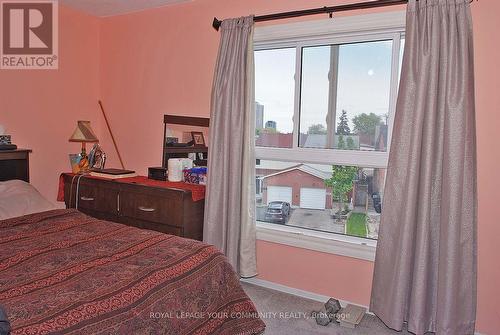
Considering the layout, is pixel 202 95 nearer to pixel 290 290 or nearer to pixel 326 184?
pixel 326 184

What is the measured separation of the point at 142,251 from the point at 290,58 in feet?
6.22

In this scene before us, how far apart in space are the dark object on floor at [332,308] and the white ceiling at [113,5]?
274 cm

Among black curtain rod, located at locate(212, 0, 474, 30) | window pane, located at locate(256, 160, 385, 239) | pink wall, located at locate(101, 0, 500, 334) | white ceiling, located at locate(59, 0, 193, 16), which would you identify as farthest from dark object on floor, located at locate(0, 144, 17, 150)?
window pane, located at locate(256, 160, 385, 239)

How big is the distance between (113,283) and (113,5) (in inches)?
111

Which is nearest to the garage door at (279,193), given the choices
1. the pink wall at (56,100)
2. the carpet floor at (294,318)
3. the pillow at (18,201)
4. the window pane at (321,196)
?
the window pane at (321,196)

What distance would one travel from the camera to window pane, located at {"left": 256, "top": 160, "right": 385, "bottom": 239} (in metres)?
2.76

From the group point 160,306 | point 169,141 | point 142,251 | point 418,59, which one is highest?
point 418,59

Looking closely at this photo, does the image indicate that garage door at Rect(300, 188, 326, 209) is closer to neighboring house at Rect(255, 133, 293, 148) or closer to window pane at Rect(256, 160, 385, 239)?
window pane at Rect(256, 160, 385, 239)

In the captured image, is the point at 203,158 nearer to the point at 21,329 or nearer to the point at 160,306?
the point at 160,306

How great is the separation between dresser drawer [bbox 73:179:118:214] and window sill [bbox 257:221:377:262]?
4.02ft

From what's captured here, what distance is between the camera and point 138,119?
364cm

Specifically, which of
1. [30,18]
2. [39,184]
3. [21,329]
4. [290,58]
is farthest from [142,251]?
[30,18]

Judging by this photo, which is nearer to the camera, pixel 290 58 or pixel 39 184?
pixel 290 58

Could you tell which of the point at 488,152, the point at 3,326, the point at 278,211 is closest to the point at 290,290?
the point at 278,211
